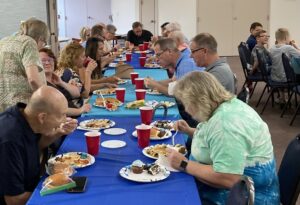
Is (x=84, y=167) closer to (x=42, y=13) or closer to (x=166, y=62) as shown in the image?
(x=166, y=62)

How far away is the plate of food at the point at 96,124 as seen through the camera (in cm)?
272

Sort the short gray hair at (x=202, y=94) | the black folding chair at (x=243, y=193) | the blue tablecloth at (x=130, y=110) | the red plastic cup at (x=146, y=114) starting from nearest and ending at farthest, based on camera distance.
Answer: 1. the black folding chair at (x=243, y=193)
2. the short gray hair at (x=202, y=94)
3. the red plastic cup at (x=146, y=114)
4. the blue tablecloth at (x=130, y=110)

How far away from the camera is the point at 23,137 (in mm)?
1914

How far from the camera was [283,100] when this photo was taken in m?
6.50

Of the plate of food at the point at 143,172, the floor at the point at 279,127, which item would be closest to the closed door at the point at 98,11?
the floor at the point at 279,127

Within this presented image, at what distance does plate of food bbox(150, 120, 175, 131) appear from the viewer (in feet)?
8.81

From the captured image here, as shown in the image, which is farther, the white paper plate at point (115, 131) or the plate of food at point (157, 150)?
the white paper plate at point (115, 131)

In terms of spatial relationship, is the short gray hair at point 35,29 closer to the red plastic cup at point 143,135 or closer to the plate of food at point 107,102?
the plate of food at point 107,102

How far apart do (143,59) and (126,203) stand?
433cm

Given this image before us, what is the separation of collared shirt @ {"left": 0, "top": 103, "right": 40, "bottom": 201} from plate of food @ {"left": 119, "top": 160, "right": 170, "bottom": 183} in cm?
46

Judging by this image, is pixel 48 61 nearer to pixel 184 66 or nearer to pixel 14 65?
pixel 14 65

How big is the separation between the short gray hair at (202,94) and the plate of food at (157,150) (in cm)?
30

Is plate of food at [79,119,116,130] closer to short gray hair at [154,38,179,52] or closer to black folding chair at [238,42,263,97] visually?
short gray hair at [154,38,179,52]

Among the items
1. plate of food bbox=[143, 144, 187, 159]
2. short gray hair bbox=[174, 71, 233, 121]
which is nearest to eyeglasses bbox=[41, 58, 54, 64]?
plate of food bbox=[143, 144, 187, 159]
